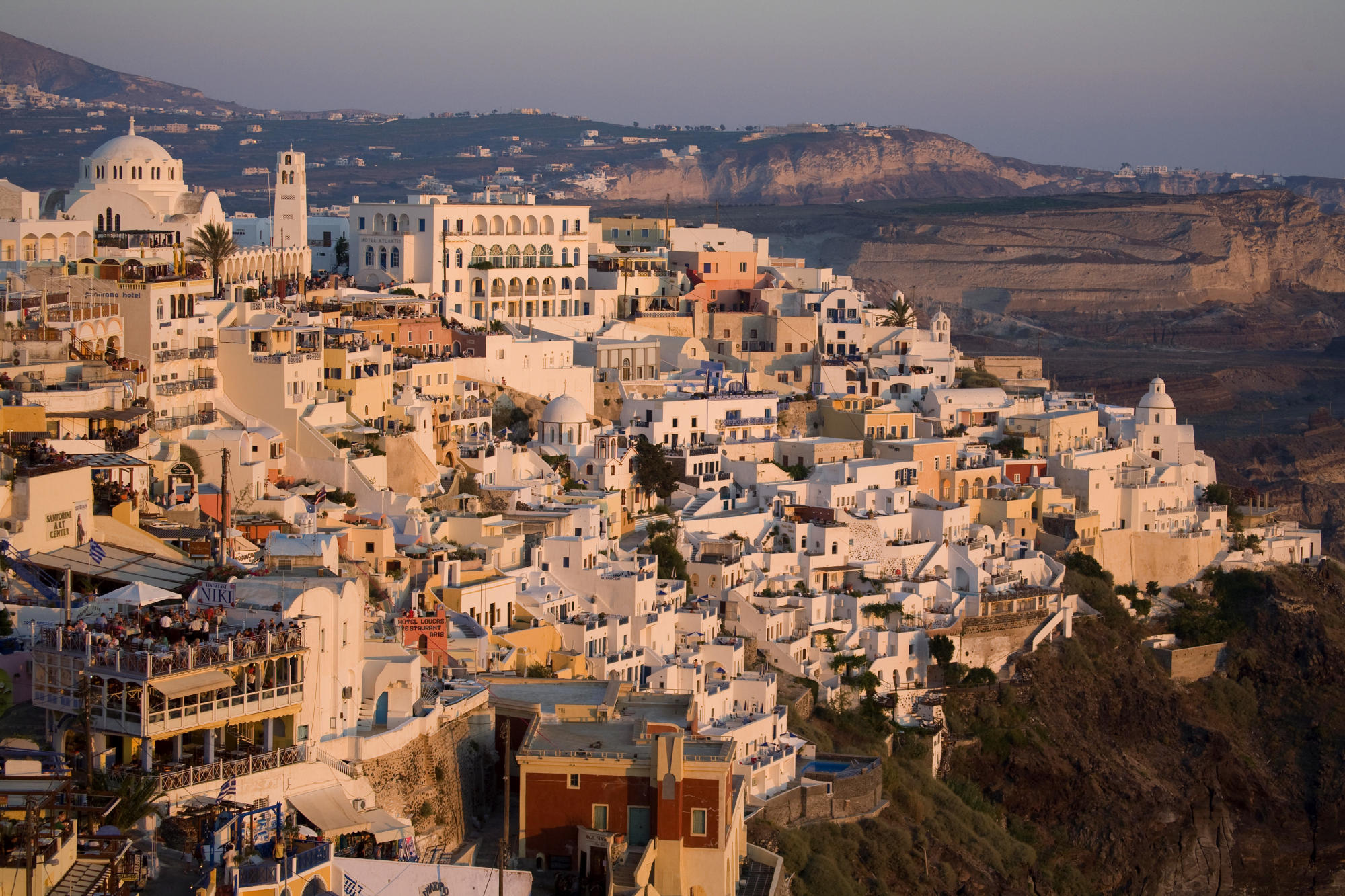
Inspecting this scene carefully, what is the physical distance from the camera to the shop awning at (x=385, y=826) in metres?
20.2

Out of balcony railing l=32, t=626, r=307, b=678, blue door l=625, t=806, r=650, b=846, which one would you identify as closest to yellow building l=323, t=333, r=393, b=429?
balcony railing l=32, t=626, r=307, b=678

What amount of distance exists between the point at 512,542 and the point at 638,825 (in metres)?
13.1

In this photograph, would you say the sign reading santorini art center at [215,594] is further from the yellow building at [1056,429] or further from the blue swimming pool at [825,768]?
the yellow building at [1056,429]

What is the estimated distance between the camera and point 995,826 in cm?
3547

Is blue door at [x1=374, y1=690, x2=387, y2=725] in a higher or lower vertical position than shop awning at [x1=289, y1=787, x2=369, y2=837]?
higher

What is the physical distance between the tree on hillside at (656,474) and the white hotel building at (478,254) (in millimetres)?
9221

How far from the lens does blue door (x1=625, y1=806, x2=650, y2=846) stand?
2075cm

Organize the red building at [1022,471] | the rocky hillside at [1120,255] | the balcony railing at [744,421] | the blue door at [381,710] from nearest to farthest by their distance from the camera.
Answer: the blue door at [381,710]
the balcony railing at [744,421]
the red building at [1022,471]
the rocky hillside at [1120,255]

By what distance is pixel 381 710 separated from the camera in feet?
74.5

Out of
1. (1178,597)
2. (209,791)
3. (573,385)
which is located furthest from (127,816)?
(1178,597)

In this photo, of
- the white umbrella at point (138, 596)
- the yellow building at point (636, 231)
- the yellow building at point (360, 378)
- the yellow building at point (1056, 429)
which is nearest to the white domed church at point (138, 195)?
the yellow building at point (360, 378)

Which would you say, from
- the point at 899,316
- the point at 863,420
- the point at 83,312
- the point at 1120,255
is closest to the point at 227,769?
the point at 83,312

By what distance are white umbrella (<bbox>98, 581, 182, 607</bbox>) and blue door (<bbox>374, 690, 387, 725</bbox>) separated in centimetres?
254

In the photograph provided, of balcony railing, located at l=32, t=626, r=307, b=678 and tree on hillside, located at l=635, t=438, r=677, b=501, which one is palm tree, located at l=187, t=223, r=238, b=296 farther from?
balcony railing, located at l=32, t=626, r=307, b=678
